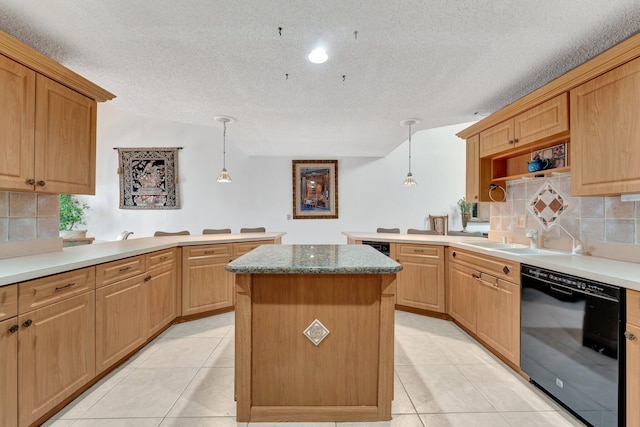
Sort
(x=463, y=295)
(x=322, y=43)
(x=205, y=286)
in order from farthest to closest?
(x=205, y=286) → (x=463, y=295) → (x=322, y=43)

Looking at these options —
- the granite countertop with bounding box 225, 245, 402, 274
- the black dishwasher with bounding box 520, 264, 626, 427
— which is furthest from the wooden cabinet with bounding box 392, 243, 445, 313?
the granite countertop with bounding box 225, 245, 402, 274

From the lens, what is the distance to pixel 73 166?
1.96 metres

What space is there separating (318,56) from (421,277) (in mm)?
2411

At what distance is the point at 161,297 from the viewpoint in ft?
8.39

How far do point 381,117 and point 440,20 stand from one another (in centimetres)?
167

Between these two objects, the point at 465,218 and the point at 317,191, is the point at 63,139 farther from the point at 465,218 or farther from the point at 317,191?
the point at 465,218

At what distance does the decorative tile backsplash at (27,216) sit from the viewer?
72.6 inches

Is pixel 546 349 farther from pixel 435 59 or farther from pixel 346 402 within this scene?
pixel 435 59

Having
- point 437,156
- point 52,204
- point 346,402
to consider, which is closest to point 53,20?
point 52,204

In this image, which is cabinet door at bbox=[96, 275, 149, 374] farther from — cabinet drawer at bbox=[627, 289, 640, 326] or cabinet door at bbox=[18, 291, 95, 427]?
cabinet drawer at bbox=[627, 289, 640, 326]

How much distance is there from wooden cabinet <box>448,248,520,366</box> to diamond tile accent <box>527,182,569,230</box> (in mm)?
688

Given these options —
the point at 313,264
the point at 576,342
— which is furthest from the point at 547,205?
the point at 313,264

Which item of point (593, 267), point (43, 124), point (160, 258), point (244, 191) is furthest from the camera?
point (244, 191)

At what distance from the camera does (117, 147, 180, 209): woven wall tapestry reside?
5.50 m
